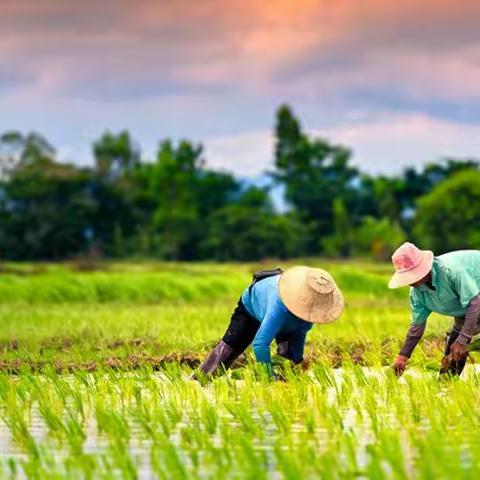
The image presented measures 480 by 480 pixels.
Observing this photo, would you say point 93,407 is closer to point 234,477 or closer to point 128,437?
point 128,437

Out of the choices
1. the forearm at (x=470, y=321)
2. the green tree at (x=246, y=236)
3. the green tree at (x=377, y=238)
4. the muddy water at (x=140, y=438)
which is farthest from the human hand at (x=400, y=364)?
the green tree at (x=246, y=236)

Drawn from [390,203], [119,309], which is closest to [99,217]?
[390,203]

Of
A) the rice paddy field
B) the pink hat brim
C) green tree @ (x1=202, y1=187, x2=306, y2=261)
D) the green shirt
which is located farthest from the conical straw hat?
green tree @ (x1=202, y1=187, x2=306, y2=261)

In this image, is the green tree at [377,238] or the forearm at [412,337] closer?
the forearm at [412,337]

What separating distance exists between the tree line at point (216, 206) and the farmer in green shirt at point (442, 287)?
36384mm

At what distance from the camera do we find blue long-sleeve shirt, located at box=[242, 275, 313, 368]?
750cm

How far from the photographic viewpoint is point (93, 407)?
7.27 metres

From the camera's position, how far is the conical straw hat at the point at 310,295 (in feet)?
24.2

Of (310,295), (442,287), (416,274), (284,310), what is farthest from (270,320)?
(442,287)

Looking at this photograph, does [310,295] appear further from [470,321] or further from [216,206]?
[216,206]

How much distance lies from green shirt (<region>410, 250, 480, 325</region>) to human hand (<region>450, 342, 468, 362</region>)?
0.72ft

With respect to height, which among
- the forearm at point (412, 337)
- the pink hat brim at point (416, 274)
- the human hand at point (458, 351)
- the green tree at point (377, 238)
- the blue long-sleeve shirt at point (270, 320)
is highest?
the pink hat brim at point (416, 274)

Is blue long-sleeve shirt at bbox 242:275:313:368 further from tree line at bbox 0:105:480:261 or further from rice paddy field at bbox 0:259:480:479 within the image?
tree line at bbox 0:105:480:261

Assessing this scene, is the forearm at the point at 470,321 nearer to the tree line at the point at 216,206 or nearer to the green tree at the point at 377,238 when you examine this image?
the tree line at the point at 216,206
